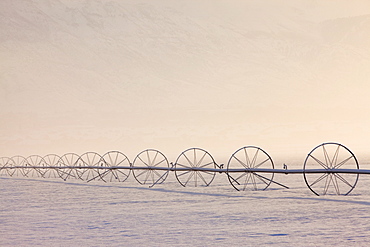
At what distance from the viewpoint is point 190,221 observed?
11.0 meters

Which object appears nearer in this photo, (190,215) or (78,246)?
(78,246)

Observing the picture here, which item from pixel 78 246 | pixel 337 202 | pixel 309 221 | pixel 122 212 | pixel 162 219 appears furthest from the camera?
pixel 337 202

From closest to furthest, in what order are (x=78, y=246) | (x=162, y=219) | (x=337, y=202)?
(x=78, y=246), (x=162, y=219), (x=337, y=202)

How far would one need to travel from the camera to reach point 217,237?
8.80 metres

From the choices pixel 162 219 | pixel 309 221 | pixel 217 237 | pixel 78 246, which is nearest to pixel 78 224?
pixel 162 219

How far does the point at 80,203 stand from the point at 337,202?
7.84 meters

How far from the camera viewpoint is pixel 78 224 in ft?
35.3

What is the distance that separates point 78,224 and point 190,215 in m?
2.76

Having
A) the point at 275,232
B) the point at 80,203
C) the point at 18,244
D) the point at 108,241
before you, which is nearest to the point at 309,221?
the point at 275,232

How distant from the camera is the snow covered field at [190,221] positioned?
28.2ft

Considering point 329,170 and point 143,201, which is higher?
point 329,170

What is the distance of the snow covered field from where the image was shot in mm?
8609

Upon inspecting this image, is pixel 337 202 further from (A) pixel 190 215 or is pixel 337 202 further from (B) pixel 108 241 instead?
(B) pixel 108 241

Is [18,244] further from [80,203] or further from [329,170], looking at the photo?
[329,170]
